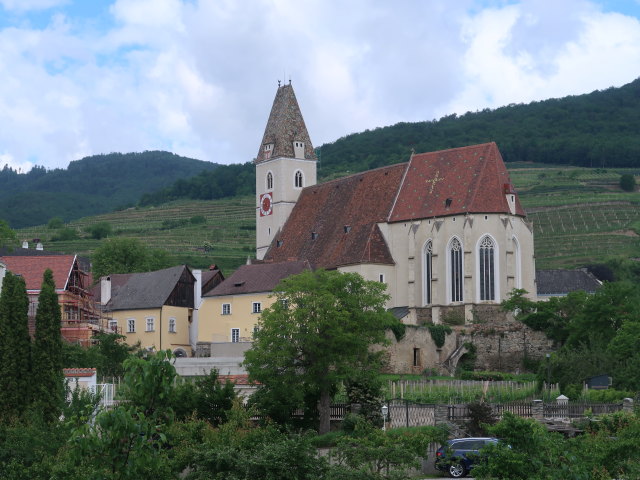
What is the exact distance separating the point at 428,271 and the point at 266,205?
64.5 ft

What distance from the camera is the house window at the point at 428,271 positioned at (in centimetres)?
8056

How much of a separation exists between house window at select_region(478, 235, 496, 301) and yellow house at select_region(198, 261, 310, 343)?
1193 centimetres

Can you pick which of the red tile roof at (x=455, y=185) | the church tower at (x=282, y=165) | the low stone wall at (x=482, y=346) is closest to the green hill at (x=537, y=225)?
the church tower at (x=282, y=165)

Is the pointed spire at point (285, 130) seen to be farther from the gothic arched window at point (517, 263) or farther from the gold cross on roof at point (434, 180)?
the gothic arched window at point (517, 263)

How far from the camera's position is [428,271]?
80.8 metres

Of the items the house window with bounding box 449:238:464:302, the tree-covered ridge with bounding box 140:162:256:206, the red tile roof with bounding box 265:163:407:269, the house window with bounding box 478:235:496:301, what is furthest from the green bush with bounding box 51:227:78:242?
the house window with bounding box 478:235:496:301

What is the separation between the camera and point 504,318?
3024 inches

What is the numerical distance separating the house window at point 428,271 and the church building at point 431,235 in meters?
0.07

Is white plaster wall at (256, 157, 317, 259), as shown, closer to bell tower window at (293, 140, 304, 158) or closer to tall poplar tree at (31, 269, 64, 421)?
bell tower window at (293, 140, 304, 158)

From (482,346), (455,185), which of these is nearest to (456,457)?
(482,346)

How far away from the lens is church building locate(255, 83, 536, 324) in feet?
258

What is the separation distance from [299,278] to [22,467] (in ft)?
75.5

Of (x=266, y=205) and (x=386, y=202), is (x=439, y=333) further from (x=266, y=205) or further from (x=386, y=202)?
(x=266, y=205)

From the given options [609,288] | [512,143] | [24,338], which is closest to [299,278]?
[24,338]
